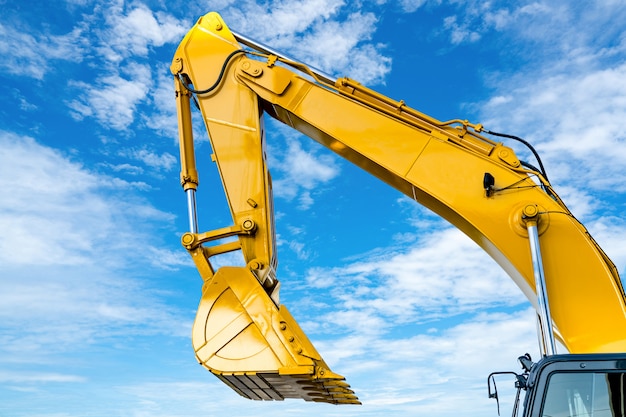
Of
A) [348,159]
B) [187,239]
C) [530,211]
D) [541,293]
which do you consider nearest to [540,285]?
[541,293]

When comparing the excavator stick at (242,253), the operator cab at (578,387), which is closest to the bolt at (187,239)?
the excavator stick at (242,253)

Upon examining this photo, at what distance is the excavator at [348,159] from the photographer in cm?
553

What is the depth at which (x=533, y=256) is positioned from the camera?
18.0 ft

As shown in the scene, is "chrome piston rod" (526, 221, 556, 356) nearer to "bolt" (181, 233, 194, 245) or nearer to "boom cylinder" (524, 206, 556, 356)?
"boom cylinder" (524, 206, 556, 356)

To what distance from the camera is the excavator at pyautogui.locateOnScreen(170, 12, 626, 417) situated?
553cm

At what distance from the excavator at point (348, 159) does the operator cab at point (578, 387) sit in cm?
40

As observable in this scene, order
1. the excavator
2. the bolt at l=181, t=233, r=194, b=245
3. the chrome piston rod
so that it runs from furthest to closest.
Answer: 1. the bolt at l=181, t=233, r=194, b=245
2. the excavator
3. the chrome piston rod

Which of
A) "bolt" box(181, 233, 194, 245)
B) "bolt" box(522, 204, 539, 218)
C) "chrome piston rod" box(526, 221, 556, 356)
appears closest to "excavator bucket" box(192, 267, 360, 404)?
"bolt" box(181, 233, 194, 245)

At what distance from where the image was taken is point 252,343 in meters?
5.77

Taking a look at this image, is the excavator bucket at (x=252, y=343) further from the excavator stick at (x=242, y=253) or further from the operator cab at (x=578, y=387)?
the operator cab at (x=578, y=387)

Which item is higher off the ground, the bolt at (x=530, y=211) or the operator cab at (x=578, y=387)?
the bolt at (x=530, y=211)

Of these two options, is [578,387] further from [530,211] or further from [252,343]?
[252,343]

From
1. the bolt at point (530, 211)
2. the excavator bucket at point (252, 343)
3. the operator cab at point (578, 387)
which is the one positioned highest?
the bolt at point (530, 211)

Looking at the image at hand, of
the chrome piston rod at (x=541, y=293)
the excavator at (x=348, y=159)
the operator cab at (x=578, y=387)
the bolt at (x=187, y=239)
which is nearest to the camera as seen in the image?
the operator cab at (x=578, y=387)
